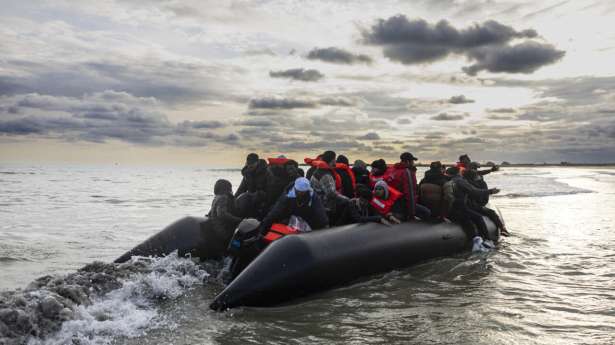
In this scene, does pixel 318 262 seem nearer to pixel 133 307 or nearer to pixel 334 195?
pixel 334 195

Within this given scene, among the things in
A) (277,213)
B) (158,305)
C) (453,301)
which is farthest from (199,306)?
(453,301)

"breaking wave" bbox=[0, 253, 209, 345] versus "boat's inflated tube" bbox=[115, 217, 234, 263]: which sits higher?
"boat's inflated tube" bbox=[115, 217, 234, 263]

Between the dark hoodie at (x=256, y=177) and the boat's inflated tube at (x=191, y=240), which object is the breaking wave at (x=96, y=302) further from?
the dark hoodie at (x=256, y=177)

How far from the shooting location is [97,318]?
560 cm

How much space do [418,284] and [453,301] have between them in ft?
3.42

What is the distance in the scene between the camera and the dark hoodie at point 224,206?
8.47 m

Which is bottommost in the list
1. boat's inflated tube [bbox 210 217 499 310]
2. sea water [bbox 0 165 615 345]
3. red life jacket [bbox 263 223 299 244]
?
sea water [bbox 0 165 615 345]

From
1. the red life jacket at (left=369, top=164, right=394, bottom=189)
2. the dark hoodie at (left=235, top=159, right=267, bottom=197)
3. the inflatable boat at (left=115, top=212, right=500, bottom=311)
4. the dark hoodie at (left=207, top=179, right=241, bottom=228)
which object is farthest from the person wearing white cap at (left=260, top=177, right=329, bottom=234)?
the red life jacket at (left=369, top=164, right=394, bottom=189)

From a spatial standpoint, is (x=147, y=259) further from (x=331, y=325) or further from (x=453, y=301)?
(x=453, y=301)

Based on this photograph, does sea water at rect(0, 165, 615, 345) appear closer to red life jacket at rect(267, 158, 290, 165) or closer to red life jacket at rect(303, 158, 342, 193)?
red life jacket at rect(303, 158, 342, 193)

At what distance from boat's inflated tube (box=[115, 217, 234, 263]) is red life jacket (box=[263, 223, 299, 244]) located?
153 cm

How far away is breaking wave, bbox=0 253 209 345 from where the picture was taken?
5.02 metres

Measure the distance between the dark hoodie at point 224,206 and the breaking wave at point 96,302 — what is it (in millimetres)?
984

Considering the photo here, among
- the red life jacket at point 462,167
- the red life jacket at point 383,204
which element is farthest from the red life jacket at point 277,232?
the red life jacket at point 462,167
